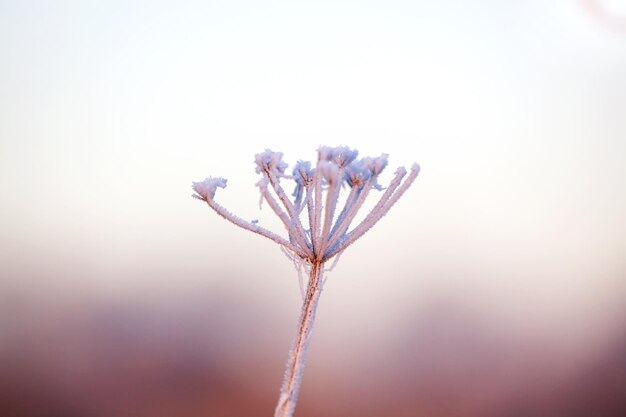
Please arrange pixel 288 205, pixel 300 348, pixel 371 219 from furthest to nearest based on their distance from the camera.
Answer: pixel 288 205, pixel 371 219, pixel 300 348

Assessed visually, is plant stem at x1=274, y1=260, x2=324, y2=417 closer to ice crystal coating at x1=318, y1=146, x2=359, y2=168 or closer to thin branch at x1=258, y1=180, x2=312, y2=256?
thin branch at x1=258, y1=180, x2=312, y2=256

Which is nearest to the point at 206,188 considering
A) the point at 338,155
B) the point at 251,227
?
the point at 251,227

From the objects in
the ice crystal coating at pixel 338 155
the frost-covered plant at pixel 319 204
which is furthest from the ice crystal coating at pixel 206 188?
the ice crystal coating at pixel 338 155

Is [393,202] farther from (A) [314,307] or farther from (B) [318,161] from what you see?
(A) [314,307]

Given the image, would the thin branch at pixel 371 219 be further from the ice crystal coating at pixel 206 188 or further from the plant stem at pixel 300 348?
the ice crystal coating at pixel 206 188

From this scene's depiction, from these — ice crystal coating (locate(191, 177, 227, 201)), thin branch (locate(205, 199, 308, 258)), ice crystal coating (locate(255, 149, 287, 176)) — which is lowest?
thin branch (locate(205, 199, 308, 258))

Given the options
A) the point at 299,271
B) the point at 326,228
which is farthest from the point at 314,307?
the point at 326,228

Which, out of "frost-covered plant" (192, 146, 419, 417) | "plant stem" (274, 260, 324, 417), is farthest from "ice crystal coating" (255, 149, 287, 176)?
"plant stem" (274, 260, 324, 417)

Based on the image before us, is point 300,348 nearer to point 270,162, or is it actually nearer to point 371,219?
point 371,219
